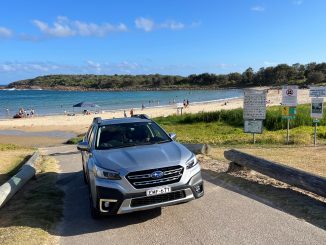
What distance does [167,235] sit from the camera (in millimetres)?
5996

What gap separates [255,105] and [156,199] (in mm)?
9947

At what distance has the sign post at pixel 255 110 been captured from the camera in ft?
50.4

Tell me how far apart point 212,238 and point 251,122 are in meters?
10.5

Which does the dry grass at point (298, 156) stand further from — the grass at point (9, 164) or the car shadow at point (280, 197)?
the grass at point (9, 164)

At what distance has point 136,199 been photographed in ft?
20.6

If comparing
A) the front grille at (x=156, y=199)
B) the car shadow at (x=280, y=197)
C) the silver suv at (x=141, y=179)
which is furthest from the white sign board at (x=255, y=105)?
the front grille at (x=156, y=199)

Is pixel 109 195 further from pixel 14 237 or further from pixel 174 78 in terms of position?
pixel 174 78

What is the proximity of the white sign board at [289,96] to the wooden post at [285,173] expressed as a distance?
A: 678 centimetres

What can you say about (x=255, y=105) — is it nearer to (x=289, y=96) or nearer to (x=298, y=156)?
(x=289, y=96)

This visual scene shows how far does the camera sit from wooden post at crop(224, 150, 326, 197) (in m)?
7.08

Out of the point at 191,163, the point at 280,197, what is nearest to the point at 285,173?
the point at 280,197

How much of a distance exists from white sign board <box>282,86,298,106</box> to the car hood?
9.81 metres

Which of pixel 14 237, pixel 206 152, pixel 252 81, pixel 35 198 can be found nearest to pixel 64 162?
pixel 206 152

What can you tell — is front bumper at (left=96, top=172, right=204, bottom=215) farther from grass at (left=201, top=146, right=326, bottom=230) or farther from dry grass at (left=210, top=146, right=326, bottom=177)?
dry grass at (left=210, top=146, right=326, bottom=177)
